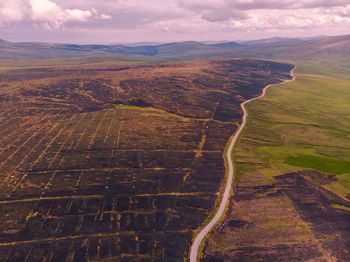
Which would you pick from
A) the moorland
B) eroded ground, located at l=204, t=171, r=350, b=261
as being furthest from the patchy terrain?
the moorland

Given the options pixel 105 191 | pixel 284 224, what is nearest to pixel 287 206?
pixel 284 224

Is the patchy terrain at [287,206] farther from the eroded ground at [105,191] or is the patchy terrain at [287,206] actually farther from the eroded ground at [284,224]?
the eroded ground at [105,191]

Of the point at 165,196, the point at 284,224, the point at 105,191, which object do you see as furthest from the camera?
the point at 105,191

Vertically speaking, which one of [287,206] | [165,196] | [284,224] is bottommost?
[287,206]

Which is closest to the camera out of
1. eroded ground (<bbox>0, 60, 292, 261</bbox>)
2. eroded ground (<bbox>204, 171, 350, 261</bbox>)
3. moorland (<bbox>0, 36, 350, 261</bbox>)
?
eroded ground (<bbox>204, 171, 350, 261</bbox>)

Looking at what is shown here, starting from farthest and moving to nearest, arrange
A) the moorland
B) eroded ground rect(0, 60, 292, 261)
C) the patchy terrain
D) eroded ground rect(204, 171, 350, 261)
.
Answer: eroded ground rect(0, 60, 292, 261) < the moorland < the patchy terrain < eroded ground rect(204, 171, 350, 261)

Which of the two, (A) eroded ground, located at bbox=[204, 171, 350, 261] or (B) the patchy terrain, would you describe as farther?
(B) the patchy terrain

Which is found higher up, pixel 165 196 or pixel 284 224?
pixel 284 224

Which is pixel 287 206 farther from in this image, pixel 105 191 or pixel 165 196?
pixel 105 191

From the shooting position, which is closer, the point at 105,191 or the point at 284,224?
the point at 284,224

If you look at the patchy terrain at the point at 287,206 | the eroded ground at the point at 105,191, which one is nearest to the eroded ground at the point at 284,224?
the patchy terrain at the point at 287,206

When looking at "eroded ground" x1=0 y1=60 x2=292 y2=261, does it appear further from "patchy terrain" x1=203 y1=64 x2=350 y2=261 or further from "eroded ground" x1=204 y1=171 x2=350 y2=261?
"patchy terrain" x1=203 y1=64 x2=350 y2=261

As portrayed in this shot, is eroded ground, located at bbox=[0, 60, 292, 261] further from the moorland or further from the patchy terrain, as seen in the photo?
the patchy terrain

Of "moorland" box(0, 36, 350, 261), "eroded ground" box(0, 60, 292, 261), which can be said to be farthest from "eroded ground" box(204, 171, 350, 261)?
"eroded ground" box(0, 60, 292, 261)
